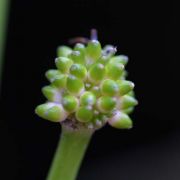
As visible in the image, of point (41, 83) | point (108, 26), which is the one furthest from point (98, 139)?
point (108, 26)

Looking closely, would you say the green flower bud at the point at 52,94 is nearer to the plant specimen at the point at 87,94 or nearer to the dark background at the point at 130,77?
the plant specimen at the point at 87,94

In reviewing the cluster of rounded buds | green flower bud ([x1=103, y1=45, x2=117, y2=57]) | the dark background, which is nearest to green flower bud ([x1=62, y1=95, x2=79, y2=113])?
the cluster of rounded buds

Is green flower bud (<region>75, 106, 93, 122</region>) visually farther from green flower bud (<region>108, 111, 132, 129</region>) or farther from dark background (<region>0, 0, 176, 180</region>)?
dark background (<region>0, 0, 176, 180</region>)

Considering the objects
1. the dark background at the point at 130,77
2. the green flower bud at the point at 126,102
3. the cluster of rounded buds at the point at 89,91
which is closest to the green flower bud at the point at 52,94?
the cluster of rounded buds at the point at 89,91
